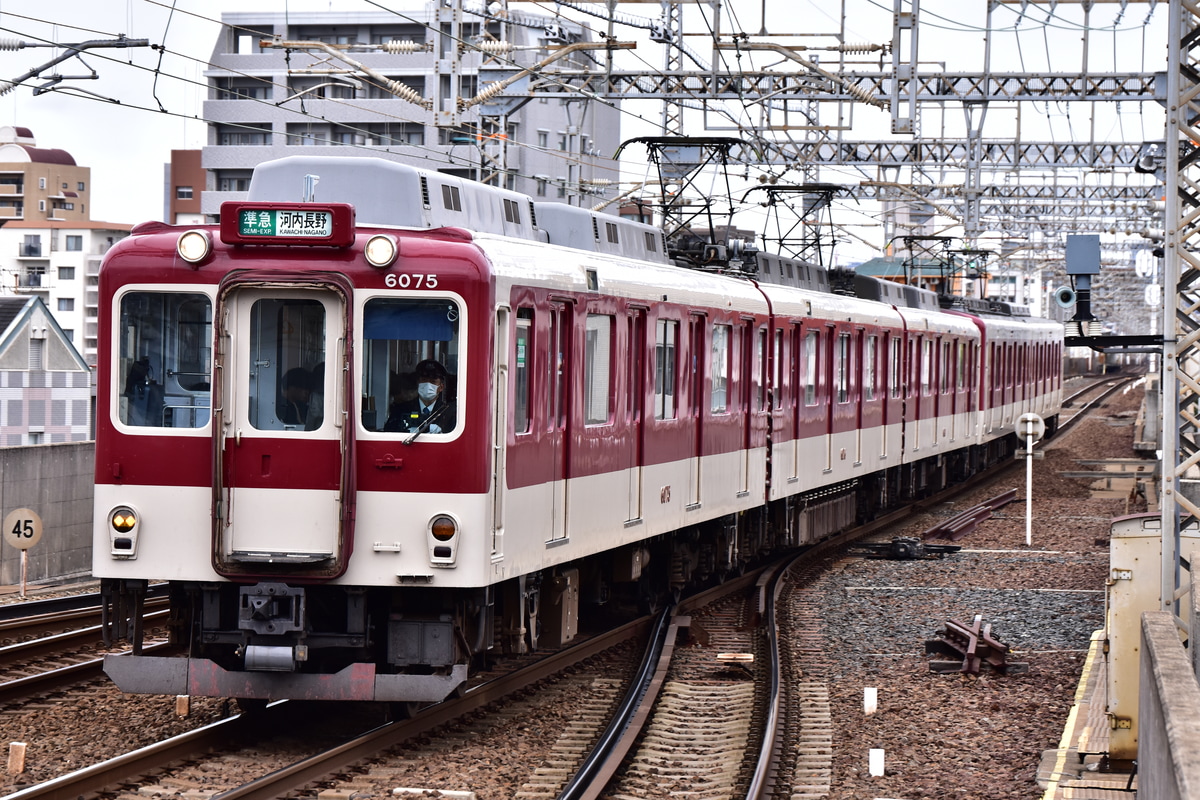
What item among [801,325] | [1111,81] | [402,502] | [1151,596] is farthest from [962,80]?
[402,502]

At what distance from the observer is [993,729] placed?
983 centimetres

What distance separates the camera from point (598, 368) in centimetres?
1073

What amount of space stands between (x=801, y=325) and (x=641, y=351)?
214 inches

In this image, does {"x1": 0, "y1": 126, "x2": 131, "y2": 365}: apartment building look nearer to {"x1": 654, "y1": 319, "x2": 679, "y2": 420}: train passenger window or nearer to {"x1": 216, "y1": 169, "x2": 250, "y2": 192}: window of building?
{"x1": 216, "y1": 169, "x2": 250, "y2": 192}: window of building

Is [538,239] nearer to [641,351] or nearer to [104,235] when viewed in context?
[641,351]

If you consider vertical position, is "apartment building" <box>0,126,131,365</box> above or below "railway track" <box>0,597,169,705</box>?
above

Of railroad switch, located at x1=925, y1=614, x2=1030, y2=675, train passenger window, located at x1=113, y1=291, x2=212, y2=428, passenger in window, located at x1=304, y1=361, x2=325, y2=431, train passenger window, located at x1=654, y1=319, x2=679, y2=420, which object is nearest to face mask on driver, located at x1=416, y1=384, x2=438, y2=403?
passenger in window, located at x1=304, y1=361, x2=325, y2=431

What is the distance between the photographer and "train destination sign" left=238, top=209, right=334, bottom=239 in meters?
8.58

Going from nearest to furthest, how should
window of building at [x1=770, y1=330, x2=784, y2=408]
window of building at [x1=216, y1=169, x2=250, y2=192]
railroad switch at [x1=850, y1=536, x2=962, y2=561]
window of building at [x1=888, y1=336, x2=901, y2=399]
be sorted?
window of building at [x1=770, y1=330, x2=784, y2=408] < railroad switch at [x1=850, y1=536, x2=962, y2=561] < window of building at [x1=888, y1=336, x2=901, y2=399] < window of building at [x1=216, y1=169, x2=250, y2=192]

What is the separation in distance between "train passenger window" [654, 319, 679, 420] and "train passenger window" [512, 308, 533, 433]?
2.58m

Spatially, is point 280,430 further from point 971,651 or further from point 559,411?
point 971,651

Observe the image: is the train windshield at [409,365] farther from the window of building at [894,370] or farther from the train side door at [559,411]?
the window of building at [894,370]

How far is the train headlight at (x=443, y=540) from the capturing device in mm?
8531

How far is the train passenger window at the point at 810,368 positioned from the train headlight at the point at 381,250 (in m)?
9.06
